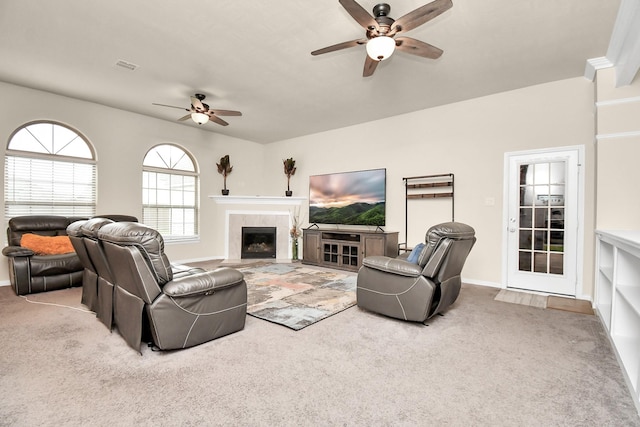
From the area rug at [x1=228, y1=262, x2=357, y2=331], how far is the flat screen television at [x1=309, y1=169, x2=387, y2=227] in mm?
1168

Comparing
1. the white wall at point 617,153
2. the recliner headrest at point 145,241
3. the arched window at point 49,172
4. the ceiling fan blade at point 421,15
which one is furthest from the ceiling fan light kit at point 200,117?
the white wall at point 617,153

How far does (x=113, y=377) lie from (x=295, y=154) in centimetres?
583

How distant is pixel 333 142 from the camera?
657 centimetres

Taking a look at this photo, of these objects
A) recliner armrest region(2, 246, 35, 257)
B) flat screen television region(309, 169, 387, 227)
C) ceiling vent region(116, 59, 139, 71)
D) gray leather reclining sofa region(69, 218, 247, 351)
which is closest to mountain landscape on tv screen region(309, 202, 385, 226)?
flat screen television region(309, 169, 387, 227)

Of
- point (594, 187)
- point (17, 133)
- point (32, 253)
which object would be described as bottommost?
point (32, 253)

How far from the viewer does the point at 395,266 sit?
3.02 metres

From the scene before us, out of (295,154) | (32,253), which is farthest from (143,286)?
(295,154)

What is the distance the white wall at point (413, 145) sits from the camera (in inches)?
163

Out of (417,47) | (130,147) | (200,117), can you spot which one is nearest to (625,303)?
(417,47)

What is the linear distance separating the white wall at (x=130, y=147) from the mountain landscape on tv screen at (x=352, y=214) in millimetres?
2051

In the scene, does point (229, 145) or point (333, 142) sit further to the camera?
point (229, 145)

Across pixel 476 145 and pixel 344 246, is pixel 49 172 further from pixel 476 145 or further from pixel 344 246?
pixel 476 145

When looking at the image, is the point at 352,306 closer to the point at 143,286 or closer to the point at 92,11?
the point at 143,286

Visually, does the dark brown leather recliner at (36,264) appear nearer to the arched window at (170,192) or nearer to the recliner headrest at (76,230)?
the recliner headrest at (76,230)
